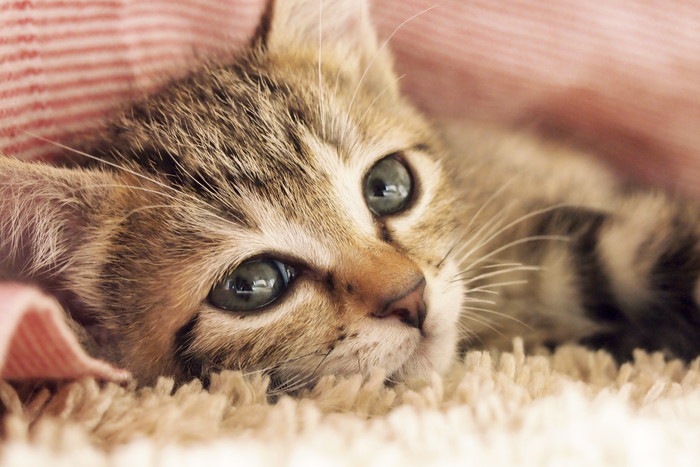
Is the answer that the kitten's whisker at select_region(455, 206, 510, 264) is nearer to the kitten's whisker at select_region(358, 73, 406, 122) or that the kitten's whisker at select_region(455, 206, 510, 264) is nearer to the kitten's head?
the kitten's head

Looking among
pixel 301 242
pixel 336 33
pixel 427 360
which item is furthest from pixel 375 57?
pixel 427 360

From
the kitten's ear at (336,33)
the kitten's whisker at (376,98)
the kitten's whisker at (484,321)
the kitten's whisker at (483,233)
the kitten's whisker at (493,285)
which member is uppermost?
the kitten's ear at (336,33)

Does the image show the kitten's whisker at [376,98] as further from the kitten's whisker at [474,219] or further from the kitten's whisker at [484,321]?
the kitten's whisker at [484,321]

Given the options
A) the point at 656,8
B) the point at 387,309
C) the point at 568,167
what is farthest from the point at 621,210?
the point at 387,309

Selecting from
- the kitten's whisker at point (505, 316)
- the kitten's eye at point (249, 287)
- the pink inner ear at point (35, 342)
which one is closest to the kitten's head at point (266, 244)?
the kitten's eye at point (249, 287)

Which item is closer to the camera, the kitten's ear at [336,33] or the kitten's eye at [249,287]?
the kitten's eye at [249,287]

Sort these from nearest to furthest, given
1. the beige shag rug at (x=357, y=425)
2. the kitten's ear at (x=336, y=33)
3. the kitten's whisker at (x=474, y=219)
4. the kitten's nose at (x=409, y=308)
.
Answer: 1. the beige shag rug at (x=357, y=425)
2. the kitten's nose at (x=409, y=308)
3. the kitten's whisker at (x=474, y=219)
4. the kitten's ear at (x=336, y=33)

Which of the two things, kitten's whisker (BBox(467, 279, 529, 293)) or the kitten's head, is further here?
kitten's whisker (BBox(467, 279, 529, 293))

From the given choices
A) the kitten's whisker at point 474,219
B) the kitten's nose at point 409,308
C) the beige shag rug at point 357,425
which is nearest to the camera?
the beige shag rug at point 357,425

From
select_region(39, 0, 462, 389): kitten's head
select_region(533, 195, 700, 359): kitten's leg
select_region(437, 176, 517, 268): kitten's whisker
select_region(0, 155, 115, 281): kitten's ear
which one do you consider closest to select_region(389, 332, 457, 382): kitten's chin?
select_region(39, 0, 462, 389): kitten's head
